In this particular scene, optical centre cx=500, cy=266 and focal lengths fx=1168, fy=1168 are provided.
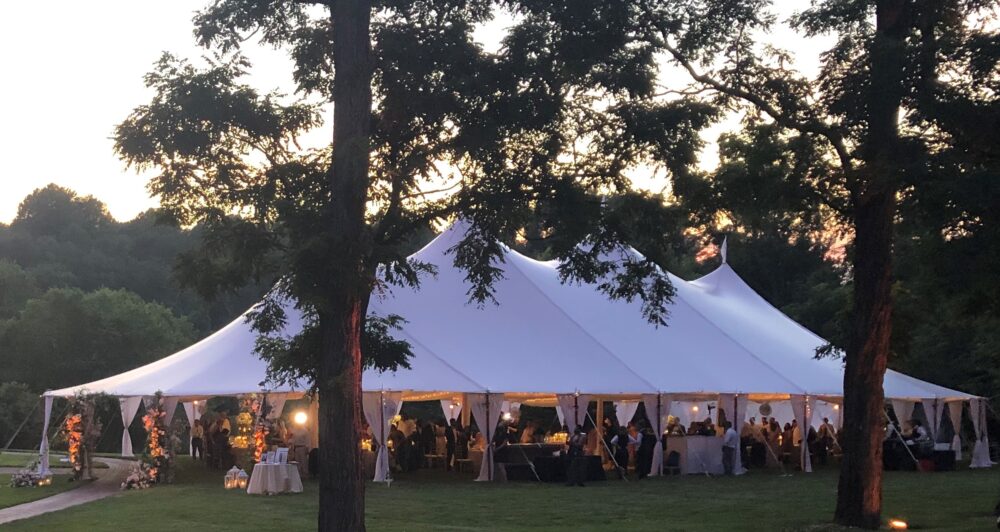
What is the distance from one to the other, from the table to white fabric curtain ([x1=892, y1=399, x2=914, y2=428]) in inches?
191

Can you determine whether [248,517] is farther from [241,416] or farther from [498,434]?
[498,434]

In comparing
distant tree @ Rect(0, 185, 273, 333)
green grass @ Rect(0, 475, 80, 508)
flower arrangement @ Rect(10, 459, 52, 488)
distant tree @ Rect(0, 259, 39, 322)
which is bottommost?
green grass @ Rect(0, 475, 80, 508)

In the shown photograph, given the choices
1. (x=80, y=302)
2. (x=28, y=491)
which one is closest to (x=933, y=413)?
(x=28, y=491)

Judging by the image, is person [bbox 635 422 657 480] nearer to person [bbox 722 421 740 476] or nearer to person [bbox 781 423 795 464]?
person [bbox 722 421 740 476]

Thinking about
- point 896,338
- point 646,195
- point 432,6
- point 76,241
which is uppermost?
point 76,241

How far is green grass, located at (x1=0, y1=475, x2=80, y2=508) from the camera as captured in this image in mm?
17938

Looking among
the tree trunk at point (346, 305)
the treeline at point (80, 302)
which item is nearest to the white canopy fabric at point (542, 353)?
the tree trunk at point (346, 305)

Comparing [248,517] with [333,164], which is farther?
[248,517]

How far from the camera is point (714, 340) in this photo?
2442 cm

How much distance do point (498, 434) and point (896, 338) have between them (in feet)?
27.4

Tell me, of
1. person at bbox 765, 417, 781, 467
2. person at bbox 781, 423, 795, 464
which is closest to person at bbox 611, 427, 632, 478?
person at bbox 765, 417, 781, 467

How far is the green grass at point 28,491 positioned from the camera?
1794 centimetres

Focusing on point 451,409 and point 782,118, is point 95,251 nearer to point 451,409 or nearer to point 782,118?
point 451,409

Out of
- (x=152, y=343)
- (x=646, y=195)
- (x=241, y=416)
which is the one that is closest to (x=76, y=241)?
(x=152, y=343)
